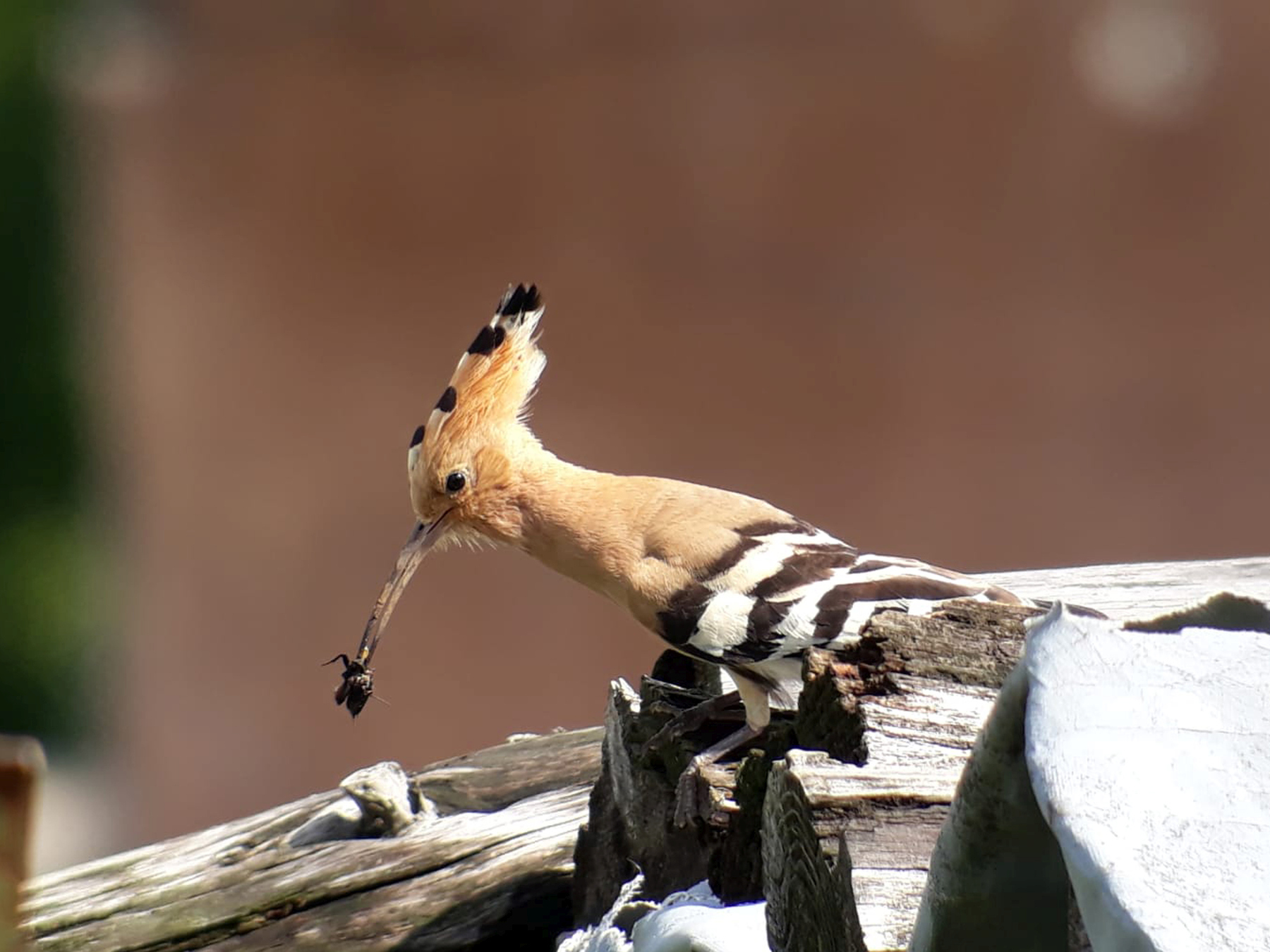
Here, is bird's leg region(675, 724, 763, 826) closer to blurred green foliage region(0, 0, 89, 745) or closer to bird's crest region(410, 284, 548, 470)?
bird's crest region(410, 284, 548, 470)

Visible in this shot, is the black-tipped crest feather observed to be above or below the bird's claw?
above

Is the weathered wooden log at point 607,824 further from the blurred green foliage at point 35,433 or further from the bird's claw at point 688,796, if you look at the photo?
the blurred green foliage at point 35,433

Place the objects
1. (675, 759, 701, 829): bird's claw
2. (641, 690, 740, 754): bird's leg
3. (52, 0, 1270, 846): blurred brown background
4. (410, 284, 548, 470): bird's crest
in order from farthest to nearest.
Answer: (52, 0, 1270, 846): blurred brown background, (410, 284, 548, 470): bird's crest, (641, 690, 740, 754): bird's leg, (675, 759, 701, 829): bird's claw

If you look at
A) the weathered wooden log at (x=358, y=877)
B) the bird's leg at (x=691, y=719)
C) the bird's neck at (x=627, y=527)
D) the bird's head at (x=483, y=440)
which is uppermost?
the bird's head at (x=483, y=440)

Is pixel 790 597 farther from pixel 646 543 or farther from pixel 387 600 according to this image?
pixel 387 600

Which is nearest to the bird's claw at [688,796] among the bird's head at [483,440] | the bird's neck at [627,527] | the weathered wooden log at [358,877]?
the weathered wooden log at [358,877]

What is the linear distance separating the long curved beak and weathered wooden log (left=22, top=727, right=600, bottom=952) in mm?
403

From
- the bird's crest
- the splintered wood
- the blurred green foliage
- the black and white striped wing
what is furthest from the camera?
the blurred green foliage

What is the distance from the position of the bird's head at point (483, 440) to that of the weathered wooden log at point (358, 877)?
1.43ft

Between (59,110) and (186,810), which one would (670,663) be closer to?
(186,810)

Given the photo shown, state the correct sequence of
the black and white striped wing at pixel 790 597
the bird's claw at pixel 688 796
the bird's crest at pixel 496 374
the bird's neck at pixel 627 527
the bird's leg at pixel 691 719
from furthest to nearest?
Result: the bird's crest at pixel 496 374 < the bird's neck at pixel 627 527 < the black and white striped wing at pixel 790 597 < the bird's leg at pixel 691 719 < the bird's claw at pixel 688 796

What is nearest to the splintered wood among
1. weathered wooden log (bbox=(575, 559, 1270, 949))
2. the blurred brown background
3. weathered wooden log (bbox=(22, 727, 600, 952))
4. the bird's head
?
weathered wooden log (bbox=(575, 559, 1270, 949))

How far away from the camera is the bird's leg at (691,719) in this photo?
1.44m

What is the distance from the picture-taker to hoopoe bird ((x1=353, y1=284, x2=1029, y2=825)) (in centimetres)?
166
